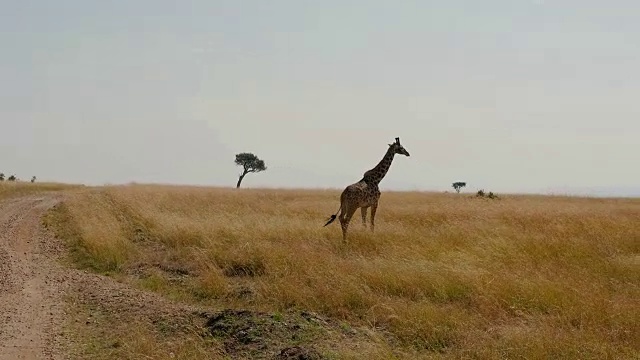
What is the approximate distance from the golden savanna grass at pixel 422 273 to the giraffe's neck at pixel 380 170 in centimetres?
156

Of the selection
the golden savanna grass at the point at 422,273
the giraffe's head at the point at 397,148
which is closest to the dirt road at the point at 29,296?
the golden savanna grass at the point at 422,273

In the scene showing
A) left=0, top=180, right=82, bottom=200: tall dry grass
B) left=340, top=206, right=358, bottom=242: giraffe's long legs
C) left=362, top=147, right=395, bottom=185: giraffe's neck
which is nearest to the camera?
left=340, top=206, right=358, bottom=242: giraffe's long legs

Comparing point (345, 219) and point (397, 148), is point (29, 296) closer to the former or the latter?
point (345, 219)

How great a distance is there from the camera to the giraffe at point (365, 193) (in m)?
16.0

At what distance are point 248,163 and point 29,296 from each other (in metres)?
64.7

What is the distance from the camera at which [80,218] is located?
826 inches

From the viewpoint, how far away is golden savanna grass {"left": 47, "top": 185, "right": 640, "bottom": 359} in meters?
7.52

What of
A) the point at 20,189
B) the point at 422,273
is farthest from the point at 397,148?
the point at 20,189

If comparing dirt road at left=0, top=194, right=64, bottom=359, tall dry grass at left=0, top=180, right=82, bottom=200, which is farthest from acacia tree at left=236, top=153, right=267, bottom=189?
dirt road at left=0, top=194, right=64, bottom=359

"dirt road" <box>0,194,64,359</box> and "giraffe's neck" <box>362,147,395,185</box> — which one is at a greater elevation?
"giraffe's neck" <box>362,147,395,185</box>

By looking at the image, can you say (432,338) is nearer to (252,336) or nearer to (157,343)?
(252,336)

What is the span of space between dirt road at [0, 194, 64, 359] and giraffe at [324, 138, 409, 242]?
23.2 feet

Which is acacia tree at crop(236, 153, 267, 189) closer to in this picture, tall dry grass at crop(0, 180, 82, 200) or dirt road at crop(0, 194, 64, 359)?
tall dry grass at crop(0, 180, 82, 200)

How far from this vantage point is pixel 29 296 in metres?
10.9
